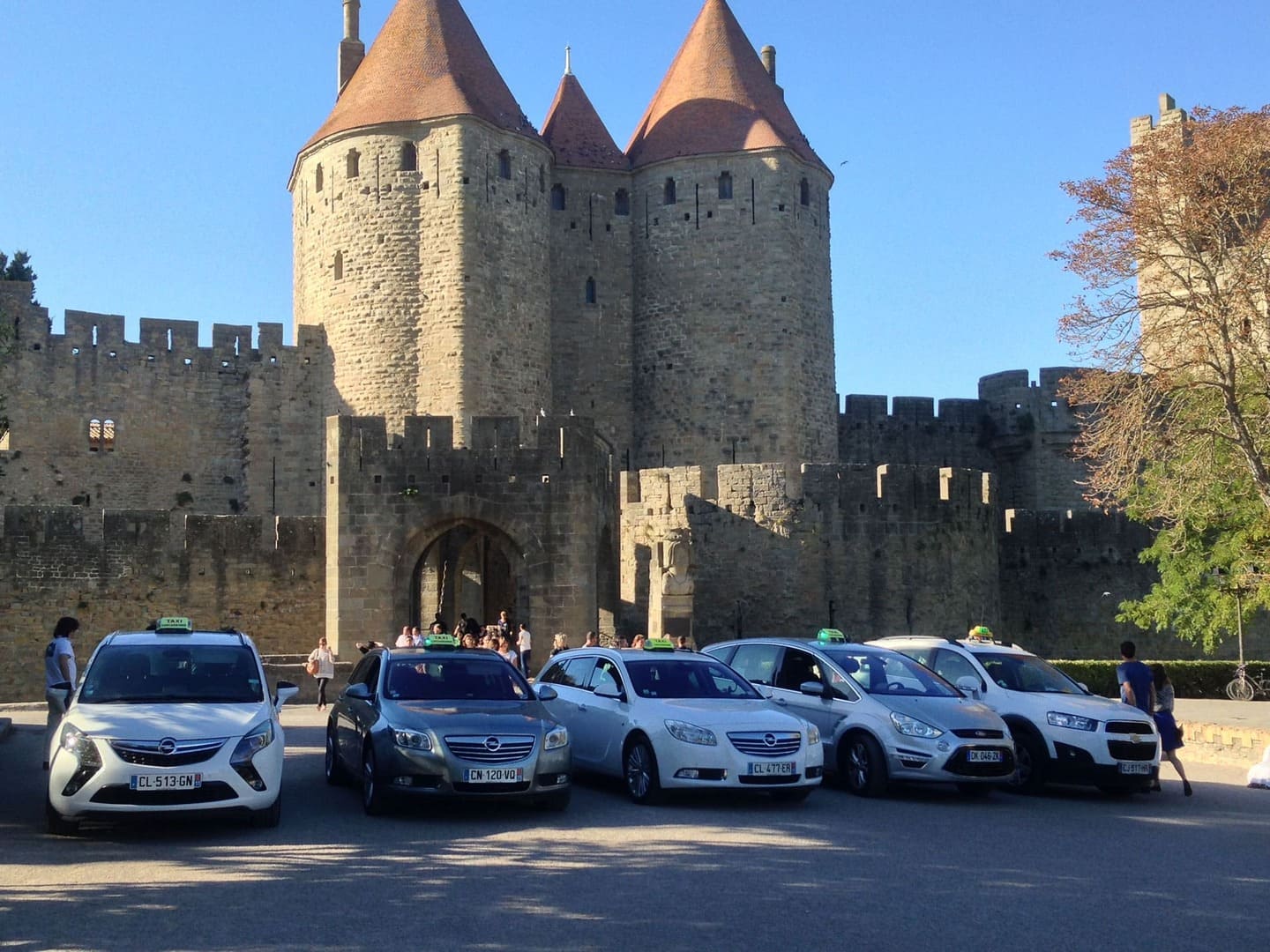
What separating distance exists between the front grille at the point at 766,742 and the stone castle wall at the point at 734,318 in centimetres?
2407

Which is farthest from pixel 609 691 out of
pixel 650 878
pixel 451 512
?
pixel 451 512

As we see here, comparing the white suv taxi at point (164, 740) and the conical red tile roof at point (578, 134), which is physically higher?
the conical red tile roof at point (578, 134)

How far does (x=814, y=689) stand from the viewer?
1352 centimetres

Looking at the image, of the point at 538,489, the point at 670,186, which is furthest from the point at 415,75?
the point at 538,489

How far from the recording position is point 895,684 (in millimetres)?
13852

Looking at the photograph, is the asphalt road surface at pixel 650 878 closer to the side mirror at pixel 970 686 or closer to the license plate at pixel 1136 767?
the license plate at pixel 1136 767

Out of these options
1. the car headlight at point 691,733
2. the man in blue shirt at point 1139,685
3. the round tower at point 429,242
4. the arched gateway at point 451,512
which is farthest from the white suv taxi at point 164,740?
the round tower at point 429,242

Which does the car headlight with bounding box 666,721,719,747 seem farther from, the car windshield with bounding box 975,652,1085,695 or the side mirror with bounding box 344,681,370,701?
the car windshield with bounding box 975,652,1085,695

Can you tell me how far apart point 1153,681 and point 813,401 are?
23.4 meters

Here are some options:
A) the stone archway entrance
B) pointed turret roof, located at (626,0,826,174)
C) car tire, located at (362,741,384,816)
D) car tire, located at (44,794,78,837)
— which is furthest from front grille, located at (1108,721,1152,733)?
pointed turret roof, located at (626,0,826,174)

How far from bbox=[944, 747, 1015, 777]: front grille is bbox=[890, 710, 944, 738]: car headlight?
0.88ft

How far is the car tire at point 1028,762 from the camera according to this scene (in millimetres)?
13781

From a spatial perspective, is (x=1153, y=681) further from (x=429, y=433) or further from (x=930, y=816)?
(x=429, y=433)

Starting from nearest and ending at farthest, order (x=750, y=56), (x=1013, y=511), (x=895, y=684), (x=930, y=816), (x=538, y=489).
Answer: (x=930, y=816), (x=895, y=684), (x=538, y=489), (x=1013, y=511), (x=750, y=56)
